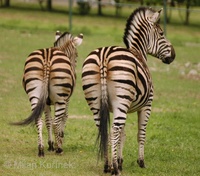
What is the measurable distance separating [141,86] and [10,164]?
216 centimetres

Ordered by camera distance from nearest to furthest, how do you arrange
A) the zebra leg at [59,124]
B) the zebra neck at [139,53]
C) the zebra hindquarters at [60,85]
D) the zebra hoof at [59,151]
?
the zebra neck at [139,53]
the zebra hindquarters at [60,85]
the zebra leg at [59,124]
the zebra hoof at [59,151]

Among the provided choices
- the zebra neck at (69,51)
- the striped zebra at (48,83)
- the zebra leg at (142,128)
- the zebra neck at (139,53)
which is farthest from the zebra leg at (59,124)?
the zebra neck at (69,51)

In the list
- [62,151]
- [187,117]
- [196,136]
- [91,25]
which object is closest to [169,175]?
[62,151]

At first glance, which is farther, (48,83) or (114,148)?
(48,83)

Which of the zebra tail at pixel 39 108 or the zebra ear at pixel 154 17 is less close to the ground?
the zebra ear at pixel 154 17

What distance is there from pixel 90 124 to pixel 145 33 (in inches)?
157

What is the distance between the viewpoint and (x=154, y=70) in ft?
79.7

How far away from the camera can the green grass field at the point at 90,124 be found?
10.6 m

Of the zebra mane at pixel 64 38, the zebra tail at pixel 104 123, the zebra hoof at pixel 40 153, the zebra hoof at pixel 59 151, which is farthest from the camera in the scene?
the zebra mane at pixel 64 38

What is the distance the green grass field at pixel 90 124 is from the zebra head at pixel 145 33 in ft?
5.82

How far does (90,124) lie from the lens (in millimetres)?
14922

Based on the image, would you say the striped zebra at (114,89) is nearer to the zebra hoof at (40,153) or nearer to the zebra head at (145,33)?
the zebra head at (145,33)

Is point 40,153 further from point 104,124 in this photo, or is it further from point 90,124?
point 90,124

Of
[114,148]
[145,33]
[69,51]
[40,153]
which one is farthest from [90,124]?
[114,148]
